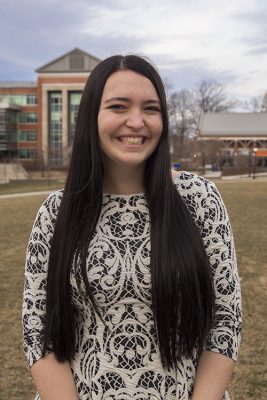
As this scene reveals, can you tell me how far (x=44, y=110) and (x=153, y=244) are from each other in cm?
6468

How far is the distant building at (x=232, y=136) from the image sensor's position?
5503 centimetres

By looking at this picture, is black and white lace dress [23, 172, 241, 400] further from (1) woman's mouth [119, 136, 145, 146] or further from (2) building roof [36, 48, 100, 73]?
(2) building roof [36, 48, 100, 73]

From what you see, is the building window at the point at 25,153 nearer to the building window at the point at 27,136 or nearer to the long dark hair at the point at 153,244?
the building window at the point at 27,136

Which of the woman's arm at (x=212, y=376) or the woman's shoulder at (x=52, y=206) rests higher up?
the woman's shoulder at (x=52, y=206)

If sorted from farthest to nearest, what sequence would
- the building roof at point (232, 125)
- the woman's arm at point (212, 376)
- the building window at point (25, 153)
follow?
the building window at point (25, 153) < the building roof at point (232, 125) < the woman's arm at point (212, 376)

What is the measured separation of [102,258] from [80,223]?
17cm

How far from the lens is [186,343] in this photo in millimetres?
1652

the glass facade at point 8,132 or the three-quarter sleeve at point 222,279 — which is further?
the glass facade at point 8,132

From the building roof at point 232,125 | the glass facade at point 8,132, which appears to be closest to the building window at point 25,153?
the glass facade at point 8,132

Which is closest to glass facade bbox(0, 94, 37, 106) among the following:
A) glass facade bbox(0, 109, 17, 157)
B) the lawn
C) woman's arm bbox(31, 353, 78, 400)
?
glass facade bbox(0, 109, 17, 157)

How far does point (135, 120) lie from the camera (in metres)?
1.63

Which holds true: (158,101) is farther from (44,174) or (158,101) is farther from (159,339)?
(44,174)

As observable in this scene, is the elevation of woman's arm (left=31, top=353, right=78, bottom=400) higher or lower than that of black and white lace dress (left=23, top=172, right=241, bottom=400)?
lower

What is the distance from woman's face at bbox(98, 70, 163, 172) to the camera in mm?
1634
